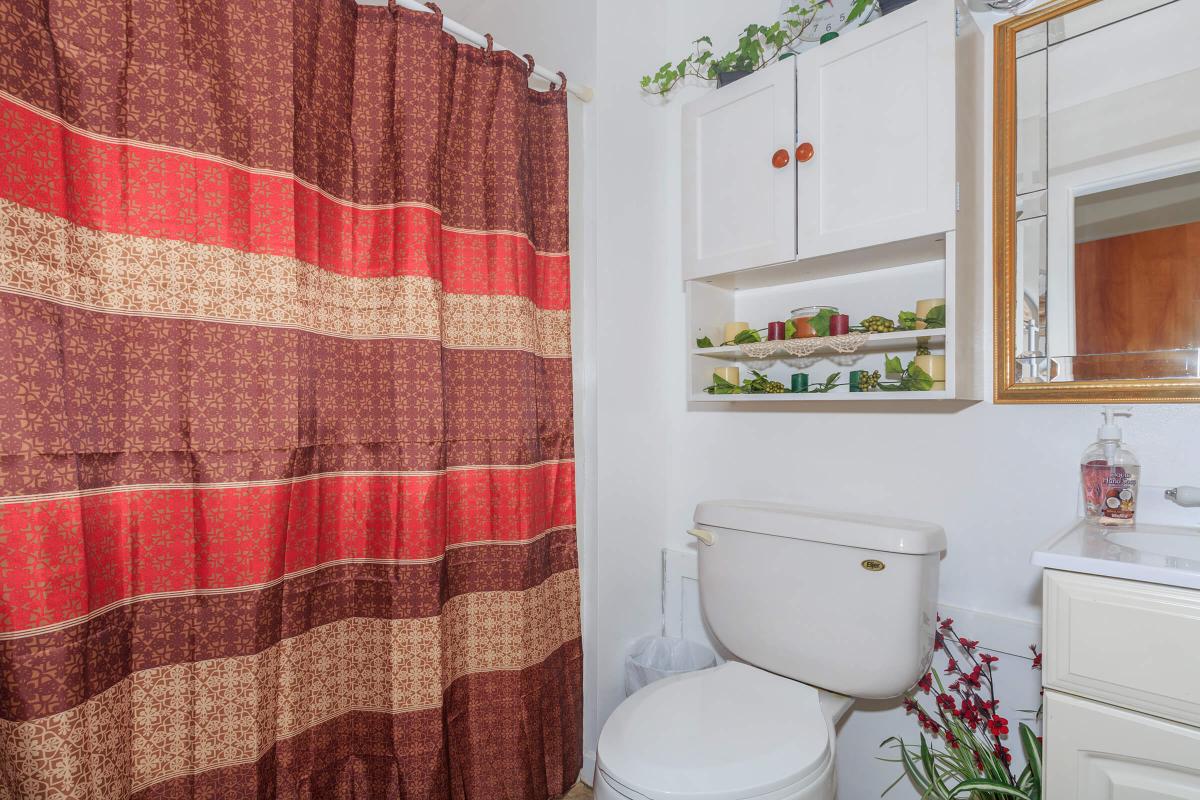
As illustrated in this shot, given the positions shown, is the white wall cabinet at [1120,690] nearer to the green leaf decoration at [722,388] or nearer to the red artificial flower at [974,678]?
the red artificial flower at [974,678]

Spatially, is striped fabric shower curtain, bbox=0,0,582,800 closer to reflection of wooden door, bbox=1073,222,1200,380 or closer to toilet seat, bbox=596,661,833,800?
toilet seat, bbox=596,661,833,800

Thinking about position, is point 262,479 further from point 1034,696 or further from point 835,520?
point 1034,696

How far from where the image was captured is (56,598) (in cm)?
79

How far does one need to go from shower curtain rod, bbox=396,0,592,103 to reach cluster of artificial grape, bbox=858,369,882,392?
98cm

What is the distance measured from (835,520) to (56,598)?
130cm

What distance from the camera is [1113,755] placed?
80 cm

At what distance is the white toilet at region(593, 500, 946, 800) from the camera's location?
964mm

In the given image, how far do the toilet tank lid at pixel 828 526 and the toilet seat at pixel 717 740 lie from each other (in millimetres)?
313

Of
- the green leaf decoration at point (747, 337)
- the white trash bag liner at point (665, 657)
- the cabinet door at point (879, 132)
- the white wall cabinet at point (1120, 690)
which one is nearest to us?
the white wall cabinet at point (1120, 690)

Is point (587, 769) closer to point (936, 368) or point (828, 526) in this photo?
point (828, 526)

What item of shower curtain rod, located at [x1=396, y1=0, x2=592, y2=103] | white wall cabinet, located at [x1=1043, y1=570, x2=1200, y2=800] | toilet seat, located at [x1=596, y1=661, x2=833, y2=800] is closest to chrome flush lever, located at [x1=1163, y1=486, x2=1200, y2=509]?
white wall cabinet, located at [x1=1043, y1=570, x2=1200, y2=800]

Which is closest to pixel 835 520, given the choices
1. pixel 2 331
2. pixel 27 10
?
pixel 2 331

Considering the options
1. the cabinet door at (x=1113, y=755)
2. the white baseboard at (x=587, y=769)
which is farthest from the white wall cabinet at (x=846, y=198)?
the white baseboard at (x=587, y=769)

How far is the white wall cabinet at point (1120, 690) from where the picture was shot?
0.75m
